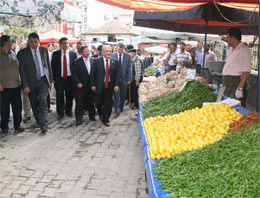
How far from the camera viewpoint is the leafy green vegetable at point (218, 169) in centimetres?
249

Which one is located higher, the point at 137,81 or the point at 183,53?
the point at 183,53

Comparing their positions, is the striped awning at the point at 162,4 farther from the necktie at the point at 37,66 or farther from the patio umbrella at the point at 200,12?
the necktie at the point at 37,66

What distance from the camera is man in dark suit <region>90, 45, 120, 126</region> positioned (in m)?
7.45

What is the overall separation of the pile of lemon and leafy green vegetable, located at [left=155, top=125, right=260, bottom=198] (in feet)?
0.89

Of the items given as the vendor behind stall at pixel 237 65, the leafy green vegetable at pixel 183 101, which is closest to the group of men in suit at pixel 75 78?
the leafy green vegetable at pixel 183 101

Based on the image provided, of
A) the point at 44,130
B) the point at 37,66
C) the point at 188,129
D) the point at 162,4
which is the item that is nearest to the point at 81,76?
the point at 37,66

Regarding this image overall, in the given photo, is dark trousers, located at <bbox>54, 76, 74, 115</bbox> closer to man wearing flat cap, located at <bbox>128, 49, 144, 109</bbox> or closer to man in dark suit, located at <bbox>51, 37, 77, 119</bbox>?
man in dark suit, located at <bbox>51, 37, 77, 119</bbox>

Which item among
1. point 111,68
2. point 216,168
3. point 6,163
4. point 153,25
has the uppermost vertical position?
point 153,25

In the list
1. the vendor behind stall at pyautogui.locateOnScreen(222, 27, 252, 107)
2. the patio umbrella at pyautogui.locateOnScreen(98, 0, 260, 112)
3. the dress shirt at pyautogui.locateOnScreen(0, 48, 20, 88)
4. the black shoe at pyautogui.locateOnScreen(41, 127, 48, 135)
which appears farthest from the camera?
the black shoe at pyautogui.locateOnScreen(41, 127, 48, 135)

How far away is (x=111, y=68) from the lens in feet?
24.9

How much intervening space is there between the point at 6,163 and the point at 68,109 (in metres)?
3.65

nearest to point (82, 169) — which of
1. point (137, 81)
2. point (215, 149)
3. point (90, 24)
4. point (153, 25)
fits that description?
point (215, 149)

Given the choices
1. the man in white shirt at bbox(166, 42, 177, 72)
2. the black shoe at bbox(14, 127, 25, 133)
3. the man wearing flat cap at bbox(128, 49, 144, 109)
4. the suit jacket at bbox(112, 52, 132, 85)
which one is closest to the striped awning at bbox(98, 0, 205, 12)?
the suit jacket at bbox(112, 52, 132, 85)

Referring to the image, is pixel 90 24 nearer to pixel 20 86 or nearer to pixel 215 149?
pixel 20 86
